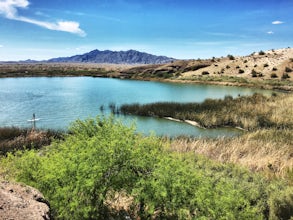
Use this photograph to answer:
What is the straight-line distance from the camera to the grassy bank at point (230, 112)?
23953mm

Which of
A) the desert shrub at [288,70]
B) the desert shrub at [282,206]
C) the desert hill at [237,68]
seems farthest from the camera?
the desert hill at [237,68]

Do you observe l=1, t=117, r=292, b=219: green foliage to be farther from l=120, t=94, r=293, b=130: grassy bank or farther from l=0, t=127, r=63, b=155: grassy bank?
l=120, t=94, r=293, b=130: grassy bank

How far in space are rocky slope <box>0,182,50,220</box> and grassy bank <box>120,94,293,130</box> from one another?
757 inches

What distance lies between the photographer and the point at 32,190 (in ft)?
19.5

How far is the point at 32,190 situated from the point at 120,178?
69.0 inches

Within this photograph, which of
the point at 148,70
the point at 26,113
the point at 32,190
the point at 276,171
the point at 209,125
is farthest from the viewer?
the point at 148,70

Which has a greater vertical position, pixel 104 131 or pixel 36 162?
pixel 104 131

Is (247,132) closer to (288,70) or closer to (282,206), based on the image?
(282,206)

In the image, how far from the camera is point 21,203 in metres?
5.20

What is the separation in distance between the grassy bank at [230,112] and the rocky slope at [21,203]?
19.2 m

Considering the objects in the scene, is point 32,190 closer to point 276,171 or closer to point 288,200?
point 288,200

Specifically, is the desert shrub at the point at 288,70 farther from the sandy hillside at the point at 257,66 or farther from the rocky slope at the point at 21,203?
the rocky slope at the point at 21,203

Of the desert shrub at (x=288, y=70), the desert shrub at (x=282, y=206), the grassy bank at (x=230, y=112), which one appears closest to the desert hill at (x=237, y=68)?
the desert shrub at (x=288, y=70)

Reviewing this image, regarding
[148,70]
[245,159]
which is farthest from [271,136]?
[148,70]
